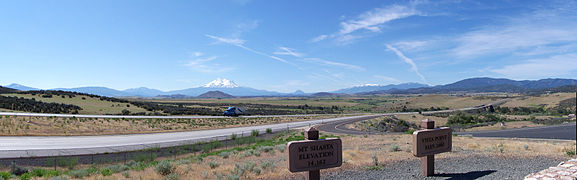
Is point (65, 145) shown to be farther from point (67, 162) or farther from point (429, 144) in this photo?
point (429, 144)

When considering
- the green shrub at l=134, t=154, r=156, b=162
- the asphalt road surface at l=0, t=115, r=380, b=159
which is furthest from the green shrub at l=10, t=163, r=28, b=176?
the green shrub at l=134, t=154, r=156, b=162

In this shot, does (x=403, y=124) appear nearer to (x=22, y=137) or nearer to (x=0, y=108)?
(x=22, y=137)

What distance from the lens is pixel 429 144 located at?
981 centimetres

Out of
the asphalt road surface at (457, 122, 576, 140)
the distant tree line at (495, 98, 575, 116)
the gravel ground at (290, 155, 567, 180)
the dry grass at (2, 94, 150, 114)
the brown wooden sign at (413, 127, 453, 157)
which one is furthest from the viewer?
the distant tree line at (495, 98, 575, 116)

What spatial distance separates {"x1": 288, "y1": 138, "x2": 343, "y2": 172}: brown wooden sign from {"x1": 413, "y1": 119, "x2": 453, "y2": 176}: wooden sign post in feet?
8.14

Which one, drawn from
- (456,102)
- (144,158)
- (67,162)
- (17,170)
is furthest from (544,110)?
(17,170)

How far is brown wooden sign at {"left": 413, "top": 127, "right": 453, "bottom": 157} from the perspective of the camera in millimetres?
9484

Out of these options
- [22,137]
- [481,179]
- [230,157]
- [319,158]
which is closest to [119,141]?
[22,137]

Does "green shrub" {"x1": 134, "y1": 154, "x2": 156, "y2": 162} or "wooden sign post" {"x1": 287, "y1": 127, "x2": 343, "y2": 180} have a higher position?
"wooden sign post" {"x1": 287, "y1": 127, "x2": 343, "y2": 180}

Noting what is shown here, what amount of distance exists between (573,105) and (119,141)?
93.1m

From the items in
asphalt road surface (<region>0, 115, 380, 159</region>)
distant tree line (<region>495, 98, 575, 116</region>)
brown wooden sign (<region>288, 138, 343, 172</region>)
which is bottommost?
asphalt road surface (<region>0, 115, 380, 159</region>)

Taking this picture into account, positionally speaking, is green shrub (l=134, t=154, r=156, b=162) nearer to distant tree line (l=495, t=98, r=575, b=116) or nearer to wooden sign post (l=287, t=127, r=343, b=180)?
wooden sign post (l=287, t=127, r=343, b=180)

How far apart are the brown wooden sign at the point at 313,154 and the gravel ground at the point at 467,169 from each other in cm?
215

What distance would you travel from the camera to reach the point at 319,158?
812 cm
